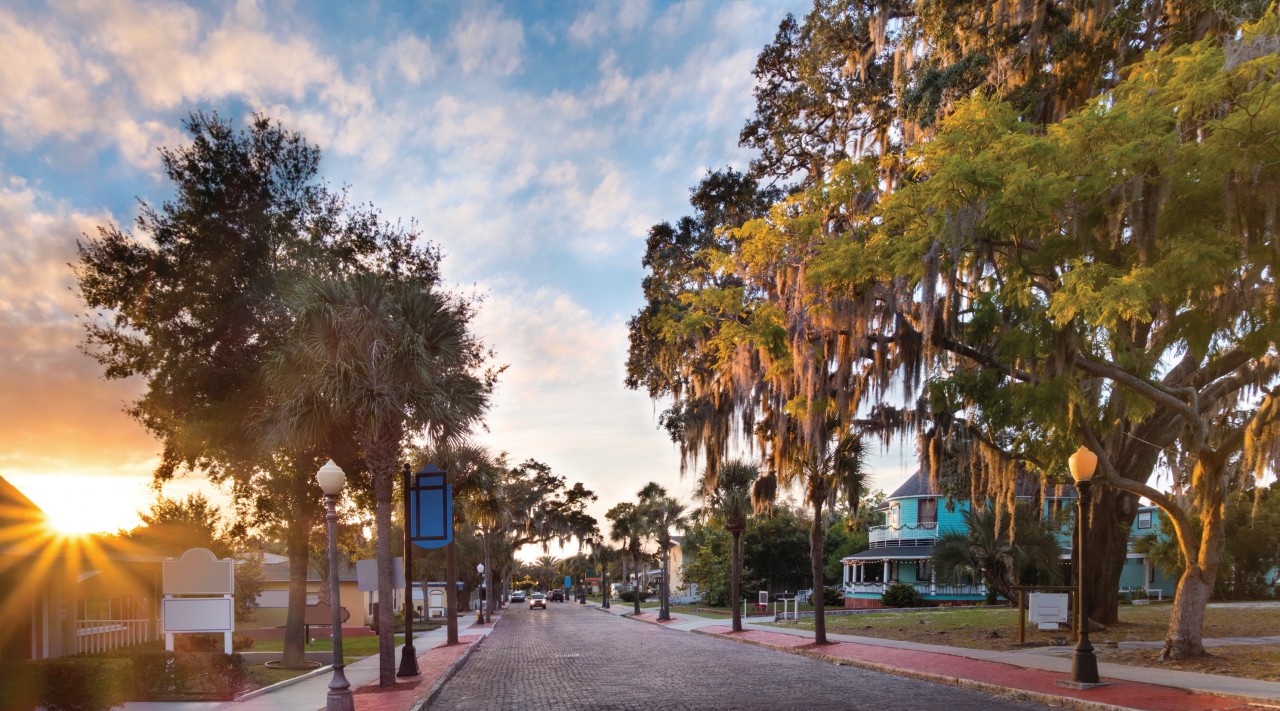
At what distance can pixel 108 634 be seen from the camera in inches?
845

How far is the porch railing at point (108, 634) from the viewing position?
19734 mm

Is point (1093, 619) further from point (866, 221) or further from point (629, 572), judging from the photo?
point (629, 572)

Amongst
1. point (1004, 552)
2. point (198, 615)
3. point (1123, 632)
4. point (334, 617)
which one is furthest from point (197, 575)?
point (1004, 552)

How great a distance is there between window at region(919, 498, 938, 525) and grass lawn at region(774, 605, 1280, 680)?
19571 mm

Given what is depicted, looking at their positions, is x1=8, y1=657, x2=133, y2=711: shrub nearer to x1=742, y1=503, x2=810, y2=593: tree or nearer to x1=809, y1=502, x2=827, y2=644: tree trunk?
x1=809, y1=502, x2=827, y2=644: tree trunk

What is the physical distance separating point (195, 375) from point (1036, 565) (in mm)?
33364

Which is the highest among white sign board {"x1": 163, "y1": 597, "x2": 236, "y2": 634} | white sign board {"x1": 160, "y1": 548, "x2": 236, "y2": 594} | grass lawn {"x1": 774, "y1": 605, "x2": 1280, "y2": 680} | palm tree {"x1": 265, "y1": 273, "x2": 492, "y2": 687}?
palm tree {"x1": 265, "y1": 273, "x2": 492, "y2": 687}

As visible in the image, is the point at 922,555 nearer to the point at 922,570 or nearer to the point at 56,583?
the point at 922,570

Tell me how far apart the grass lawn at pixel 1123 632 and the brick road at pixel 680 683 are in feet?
14.4

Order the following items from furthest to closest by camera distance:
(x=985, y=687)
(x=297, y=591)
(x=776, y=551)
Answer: (x=776, y=551) → (x=297, y=591) → (x=985, y=687)

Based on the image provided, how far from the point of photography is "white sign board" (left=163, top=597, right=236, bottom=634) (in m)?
18.4

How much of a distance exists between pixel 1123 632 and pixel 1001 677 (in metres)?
10.7

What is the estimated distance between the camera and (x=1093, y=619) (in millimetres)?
25125

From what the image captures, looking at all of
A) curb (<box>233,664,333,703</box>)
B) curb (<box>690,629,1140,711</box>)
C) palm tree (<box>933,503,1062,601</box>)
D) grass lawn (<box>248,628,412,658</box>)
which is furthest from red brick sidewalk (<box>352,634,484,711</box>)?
palm tree (<box>933,503,1062,601</box>)
